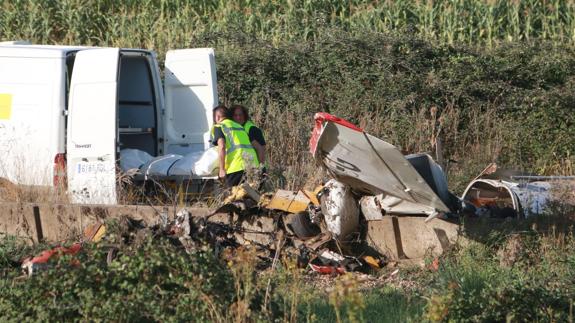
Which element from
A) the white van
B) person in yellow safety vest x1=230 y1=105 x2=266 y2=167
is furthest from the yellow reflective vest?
the white van

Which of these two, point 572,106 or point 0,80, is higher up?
point 0,80

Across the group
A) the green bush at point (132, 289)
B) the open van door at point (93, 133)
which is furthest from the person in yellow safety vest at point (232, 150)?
the green bush at point (132, 289)

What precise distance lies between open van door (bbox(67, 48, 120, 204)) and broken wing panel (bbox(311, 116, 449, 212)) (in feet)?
11.4

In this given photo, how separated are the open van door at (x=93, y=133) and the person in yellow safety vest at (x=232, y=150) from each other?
53.5 inches

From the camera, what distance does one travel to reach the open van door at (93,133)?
11.5 m

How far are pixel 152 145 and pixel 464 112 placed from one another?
619cm

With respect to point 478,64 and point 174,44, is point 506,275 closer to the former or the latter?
point 478,64

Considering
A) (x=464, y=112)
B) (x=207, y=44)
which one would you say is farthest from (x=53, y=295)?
(x=207, y=44)

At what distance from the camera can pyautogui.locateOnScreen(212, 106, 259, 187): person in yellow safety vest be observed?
12.0 m

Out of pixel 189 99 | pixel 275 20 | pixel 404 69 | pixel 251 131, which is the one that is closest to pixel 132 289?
pixel 251 131

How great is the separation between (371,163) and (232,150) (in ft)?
11.7

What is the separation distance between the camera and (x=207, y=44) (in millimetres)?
19203

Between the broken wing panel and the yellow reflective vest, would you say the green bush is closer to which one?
the broken wing panel

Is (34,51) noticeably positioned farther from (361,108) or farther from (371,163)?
(361,108)
